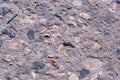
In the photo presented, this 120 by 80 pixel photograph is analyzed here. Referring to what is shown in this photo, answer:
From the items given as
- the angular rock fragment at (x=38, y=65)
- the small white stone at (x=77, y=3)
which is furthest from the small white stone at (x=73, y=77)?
the small white stone at (x=77, y=3)

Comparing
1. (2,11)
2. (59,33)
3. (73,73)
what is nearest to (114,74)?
(73,73)

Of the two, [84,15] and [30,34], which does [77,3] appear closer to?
[84,15]

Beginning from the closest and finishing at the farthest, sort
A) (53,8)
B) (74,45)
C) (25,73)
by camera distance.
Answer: (25,73), (74,45), (53,8)

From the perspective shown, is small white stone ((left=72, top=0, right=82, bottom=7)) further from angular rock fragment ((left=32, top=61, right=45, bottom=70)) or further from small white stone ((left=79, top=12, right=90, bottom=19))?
angular rock fragment ((left=32, top=61, right=45, bottom=70))

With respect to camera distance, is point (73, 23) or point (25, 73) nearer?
point (25, 73)

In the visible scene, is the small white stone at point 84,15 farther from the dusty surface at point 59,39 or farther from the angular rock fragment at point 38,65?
the angular rock fragment at point 38,65

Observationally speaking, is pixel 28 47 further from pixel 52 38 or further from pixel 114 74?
pixel 114 74

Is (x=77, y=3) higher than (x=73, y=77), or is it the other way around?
(x=77, y=3)

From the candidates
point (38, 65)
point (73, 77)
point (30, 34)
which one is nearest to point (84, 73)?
point (73, 77)

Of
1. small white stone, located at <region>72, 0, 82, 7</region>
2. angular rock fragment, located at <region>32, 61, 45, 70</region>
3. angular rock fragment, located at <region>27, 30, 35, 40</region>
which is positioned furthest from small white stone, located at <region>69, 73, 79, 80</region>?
small white stone, located at <region>72, 0, 82, 7</region>
